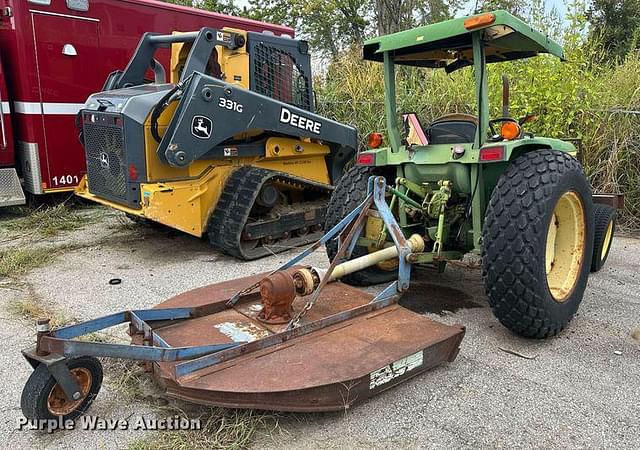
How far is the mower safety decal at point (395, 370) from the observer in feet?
8.23

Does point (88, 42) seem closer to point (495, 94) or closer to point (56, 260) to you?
point (56, 260)

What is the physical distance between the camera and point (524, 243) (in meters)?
2.93

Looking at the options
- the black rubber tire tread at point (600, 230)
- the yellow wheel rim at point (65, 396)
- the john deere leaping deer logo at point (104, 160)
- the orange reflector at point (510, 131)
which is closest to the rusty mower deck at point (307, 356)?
the yellow wheel rim at point (65, 396)

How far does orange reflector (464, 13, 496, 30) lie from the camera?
3035mm

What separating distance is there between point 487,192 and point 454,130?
2.01ft

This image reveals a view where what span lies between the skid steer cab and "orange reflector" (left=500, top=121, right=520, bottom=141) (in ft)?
8.55

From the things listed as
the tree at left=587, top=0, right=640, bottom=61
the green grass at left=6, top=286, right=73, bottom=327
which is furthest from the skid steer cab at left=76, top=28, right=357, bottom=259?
the tree at left=587, top=0, right=640, bottom=61

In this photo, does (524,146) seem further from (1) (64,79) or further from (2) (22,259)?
(1) (64,79)

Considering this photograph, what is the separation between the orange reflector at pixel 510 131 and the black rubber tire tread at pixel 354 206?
3.47 feet

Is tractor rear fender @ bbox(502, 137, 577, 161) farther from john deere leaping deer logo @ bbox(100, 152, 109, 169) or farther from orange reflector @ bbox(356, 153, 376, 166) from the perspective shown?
john deere leaping deer logo @ bbox(100, 152, 109, 169)

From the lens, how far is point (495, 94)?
7055mm

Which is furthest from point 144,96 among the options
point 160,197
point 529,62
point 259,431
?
point 529,62

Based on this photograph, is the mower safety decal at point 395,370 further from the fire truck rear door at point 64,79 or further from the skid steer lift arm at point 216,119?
the fire truck rear door at point 64,79

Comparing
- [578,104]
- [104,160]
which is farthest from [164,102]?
[578,104]
